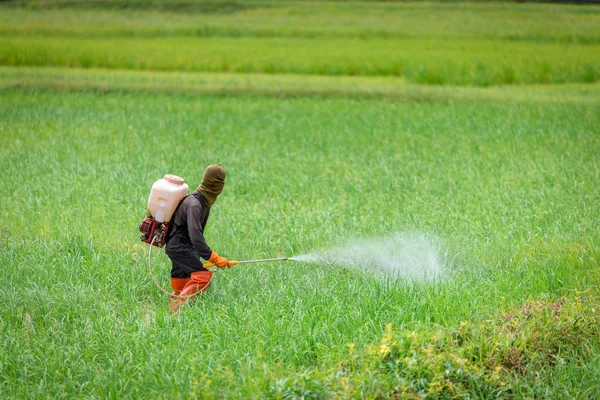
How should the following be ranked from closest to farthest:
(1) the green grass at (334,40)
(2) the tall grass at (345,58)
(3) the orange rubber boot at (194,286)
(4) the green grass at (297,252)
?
(4) the green grass at (297,252) < (3) the orange rubber boot at (194,286) < (2) the tall grass at (345,58) < (1) the green grass at (334,40)

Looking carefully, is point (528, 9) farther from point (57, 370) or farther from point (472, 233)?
point (57, 370)

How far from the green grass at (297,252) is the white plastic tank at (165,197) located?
54 centimetres

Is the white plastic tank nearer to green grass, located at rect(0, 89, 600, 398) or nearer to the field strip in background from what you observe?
green grass, located at rect(0, 89, 600, 398)

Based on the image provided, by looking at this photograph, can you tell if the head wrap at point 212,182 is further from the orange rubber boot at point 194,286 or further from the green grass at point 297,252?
the green grass at point 297,252

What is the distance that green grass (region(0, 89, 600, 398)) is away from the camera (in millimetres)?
3539

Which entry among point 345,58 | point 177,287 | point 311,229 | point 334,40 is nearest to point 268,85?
point 345,58

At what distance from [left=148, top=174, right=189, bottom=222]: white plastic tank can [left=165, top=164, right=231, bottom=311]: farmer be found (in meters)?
0.07

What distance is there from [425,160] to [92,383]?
20.2ft

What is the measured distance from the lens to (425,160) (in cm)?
900

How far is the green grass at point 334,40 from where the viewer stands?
16.7 meters

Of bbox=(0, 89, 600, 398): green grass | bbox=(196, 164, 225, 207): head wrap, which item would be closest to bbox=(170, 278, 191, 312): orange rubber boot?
bbox=(0, 89, 600, 398): green grass

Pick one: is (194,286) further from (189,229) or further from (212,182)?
(212,182)

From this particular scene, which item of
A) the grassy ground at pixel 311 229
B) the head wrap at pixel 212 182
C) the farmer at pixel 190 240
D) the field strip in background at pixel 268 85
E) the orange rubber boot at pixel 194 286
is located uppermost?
the head wrap at pixel 212 182

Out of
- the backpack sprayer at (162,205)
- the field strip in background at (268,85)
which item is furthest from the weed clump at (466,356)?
the field strip in background at (268,85)
